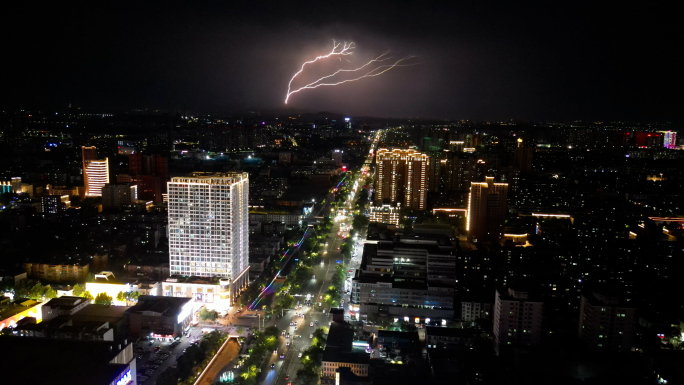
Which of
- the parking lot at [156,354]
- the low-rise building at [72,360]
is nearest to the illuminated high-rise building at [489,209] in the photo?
the parking lot at [156,354]

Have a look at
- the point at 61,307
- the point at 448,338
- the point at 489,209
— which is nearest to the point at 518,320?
the point at 448,338

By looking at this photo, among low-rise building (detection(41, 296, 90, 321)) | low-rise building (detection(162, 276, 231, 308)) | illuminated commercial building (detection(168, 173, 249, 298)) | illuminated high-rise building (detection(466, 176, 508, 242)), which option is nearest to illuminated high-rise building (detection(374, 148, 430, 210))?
illuminated high-rise building (detection(466, 176, 508, 242))

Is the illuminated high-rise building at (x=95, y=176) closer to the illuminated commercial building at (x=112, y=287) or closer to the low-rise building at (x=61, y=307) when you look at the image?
the illuminated commercial building at (x=112, y=287)

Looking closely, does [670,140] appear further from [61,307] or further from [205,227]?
[61,307]

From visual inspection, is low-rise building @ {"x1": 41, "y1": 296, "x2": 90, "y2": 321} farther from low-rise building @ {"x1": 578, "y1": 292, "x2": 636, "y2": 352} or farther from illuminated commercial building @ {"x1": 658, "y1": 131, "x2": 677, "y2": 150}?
illuminated commercial building @ {"x1": 658, "y1": 131, "x2": 677, "y2": 150}

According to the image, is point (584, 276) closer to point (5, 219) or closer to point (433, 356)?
point (433, 356)

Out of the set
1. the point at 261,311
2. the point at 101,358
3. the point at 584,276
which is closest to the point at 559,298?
the point at 584,276
